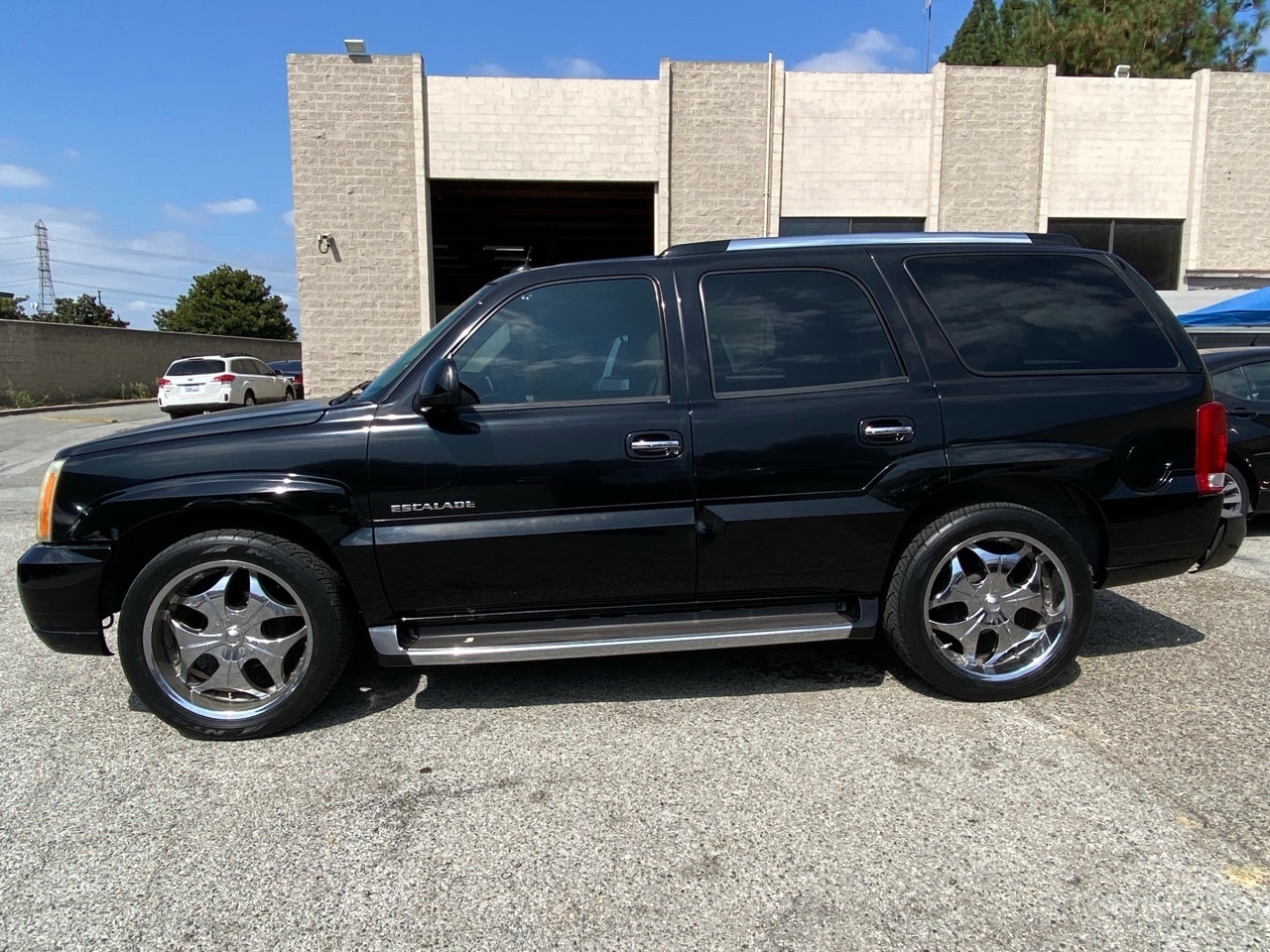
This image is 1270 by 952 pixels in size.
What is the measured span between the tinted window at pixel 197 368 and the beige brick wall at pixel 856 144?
15.5 m

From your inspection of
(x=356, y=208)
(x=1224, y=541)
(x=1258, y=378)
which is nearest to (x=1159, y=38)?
(x=1258, y=378)

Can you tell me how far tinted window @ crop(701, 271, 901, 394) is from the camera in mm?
3346

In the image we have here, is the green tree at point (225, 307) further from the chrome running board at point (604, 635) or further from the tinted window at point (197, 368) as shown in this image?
the chrome running board at point (604, 635)

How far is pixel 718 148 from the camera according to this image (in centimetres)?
1531

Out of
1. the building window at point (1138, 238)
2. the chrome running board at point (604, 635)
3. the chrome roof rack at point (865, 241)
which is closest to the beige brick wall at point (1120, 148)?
the building window at point (1138, 238)

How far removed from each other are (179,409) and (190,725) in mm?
21144

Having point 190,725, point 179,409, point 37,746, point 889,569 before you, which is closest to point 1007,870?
point 889,569

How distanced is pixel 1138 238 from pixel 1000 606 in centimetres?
1617

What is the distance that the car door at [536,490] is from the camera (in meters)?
3.12

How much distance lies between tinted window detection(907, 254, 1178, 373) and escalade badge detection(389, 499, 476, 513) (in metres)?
2.20

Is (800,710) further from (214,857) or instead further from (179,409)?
(179,409)

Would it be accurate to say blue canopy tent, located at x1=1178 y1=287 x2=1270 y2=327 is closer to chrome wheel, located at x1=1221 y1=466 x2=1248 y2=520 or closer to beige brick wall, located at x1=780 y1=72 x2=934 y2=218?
chrome wheel, located at x1=1221 y1=466 x2=1248 y2=520

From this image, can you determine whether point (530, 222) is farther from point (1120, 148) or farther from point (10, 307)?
point (10, 307)

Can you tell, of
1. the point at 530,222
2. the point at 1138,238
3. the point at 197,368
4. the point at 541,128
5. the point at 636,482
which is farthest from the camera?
the point at 197,368
